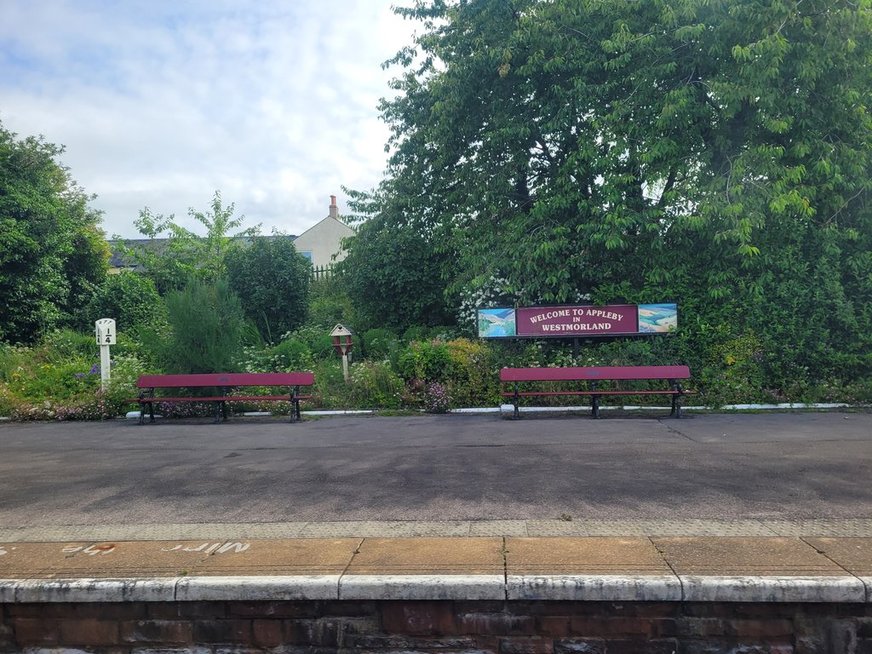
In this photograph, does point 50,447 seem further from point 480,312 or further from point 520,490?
point 480,312

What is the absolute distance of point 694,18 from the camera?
40.8 ft

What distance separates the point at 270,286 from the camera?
756 inches

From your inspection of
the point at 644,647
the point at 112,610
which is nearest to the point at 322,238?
the point at 112,610

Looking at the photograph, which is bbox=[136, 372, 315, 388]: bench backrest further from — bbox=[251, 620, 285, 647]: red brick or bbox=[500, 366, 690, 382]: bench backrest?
bbox=[251, 620, 285, 647]: red brick

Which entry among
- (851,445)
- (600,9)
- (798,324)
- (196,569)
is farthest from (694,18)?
(196,569)

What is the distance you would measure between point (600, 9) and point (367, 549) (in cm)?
1225

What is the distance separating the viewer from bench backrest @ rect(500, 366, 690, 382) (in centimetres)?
1120

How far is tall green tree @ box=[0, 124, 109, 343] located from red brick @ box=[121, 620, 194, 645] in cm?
1671

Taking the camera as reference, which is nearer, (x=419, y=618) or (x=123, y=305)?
(x=419, y=618)

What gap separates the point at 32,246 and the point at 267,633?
691 inches

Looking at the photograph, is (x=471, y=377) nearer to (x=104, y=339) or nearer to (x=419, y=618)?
(x=104, y=339)

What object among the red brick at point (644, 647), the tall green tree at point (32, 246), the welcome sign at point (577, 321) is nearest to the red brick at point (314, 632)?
the red brick at point (644, 647)

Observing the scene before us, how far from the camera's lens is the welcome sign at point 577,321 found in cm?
1327

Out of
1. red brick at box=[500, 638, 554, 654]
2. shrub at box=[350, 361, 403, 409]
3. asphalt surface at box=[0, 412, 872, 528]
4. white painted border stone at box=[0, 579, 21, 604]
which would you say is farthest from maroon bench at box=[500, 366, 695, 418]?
white painted border stone at box=[0, 579, 21, 604]
